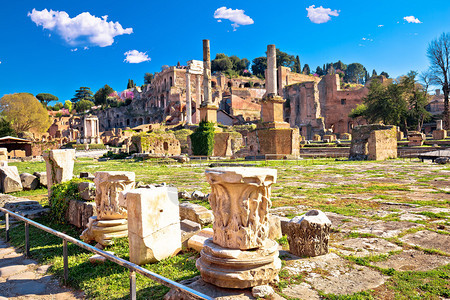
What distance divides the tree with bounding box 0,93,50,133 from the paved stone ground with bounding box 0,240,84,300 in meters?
48.0

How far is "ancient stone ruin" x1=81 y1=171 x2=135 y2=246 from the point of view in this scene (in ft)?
15.6

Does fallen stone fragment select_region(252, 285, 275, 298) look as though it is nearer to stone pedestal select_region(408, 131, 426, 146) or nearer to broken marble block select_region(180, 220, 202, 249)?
broken marble block select_region(180, 220, 202, 249)

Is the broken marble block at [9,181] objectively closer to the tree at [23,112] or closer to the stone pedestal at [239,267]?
the stone pedestal at [239,267]

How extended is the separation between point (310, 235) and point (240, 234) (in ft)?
3.48

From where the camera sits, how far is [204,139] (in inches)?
821

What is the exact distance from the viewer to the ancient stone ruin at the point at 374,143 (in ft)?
54.8

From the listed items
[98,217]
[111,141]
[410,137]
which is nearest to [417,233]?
[98,217]

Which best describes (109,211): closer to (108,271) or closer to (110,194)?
(110,194)

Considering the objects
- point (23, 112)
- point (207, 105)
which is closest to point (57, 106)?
point (23, 112)

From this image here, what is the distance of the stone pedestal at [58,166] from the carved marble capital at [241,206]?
6.06 meters

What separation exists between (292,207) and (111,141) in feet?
152

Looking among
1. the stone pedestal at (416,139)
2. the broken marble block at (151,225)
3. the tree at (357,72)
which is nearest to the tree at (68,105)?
the stone pedestal at (416,139)

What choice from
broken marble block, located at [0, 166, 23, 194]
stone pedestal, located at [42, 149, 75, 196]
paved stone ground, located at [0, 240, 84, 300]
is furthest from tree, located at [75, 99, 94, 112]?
paved stone ground, located at [0, 240, 84, 300]

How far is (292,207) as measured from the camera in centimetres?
579
